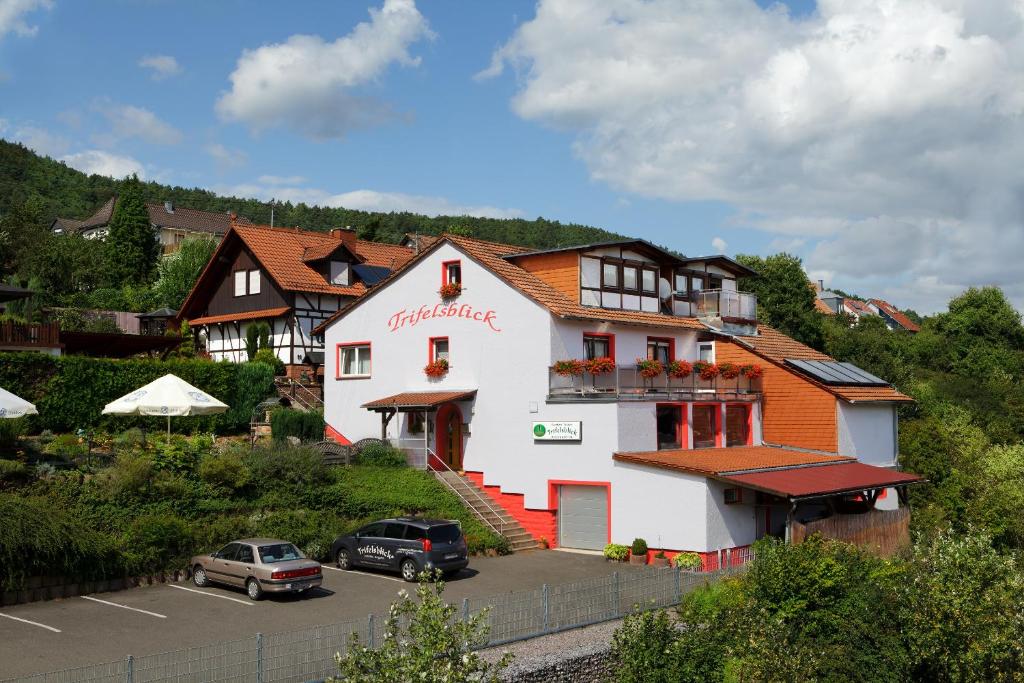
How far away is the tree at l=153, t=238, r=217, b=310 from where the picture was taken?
209 ft

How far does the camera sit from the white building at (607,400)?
28.6m

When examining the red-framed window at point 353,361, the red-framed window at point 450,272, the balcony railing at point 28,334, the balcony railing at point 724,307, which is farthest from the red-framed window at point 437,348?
the balcony railing at point 28,334

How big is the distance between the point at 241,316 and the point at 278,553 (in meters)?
26.4

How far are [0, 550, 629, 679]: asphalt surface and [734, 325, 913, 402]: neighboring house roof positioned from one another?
1286 cm

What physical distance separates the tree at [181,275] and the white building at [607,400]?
95.8 ft

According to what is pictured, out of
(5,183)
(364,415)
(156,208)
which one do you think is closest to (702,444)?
(364,415)

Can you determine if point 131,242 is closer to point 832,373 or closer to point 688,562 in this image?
point 832,373

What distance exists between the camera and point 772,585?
19.6m

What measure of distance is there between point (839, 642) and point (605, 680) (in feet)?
17.1

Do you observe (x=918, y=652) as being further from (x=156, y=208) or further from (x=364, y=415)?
(x=156, y=208)

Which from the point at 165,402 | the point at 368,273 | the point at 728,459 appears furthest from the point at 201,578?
the point at 368,273

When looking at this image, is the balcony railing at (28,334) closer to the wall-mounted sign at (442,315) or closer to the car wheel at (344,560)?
the wall-mounted sign at (442,315)

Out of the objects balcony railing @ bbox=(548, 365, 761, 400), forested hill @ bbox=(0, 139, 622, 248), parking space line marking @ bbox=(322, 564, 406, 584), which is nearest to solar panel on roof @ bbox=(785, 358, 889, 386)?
balcony railing @ bbox=(548, 365, 761, 400)

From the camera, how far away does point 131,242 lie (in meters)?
77.2
